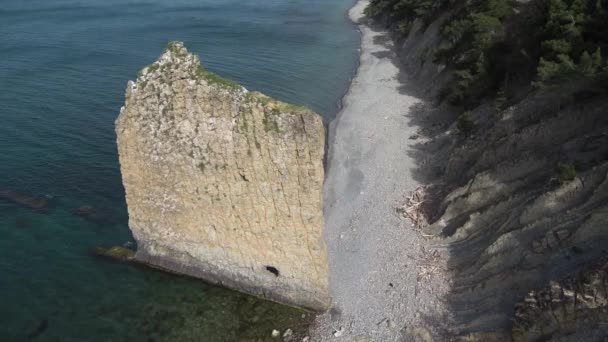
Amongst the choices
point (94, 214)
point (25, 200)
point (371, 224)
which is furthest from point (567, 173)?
point (25, 200)

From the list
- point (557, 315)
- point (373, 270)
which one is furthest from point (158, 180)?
point (557, 315)

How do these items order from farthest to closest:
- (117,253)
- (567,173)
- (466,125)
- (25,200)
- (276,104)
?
(466,125) < (25,200) < (117,253) < (567,173) < (276,104)

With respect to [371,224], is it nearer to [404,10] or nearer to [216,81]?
[216,81]

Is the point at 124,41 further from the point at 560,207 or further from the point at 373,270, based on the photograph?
the point at 560,207

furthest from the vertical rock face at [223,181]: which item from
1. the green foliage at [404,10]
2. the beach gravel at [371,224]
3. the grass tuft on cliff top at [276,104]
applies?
the green foliage at [404,10]

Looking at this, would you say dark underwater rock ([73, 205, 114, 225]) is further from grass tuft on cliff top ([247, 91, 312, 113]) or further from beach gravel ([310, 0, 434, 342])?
grass tuft on cliff top ([247, 91, 312, 113])
